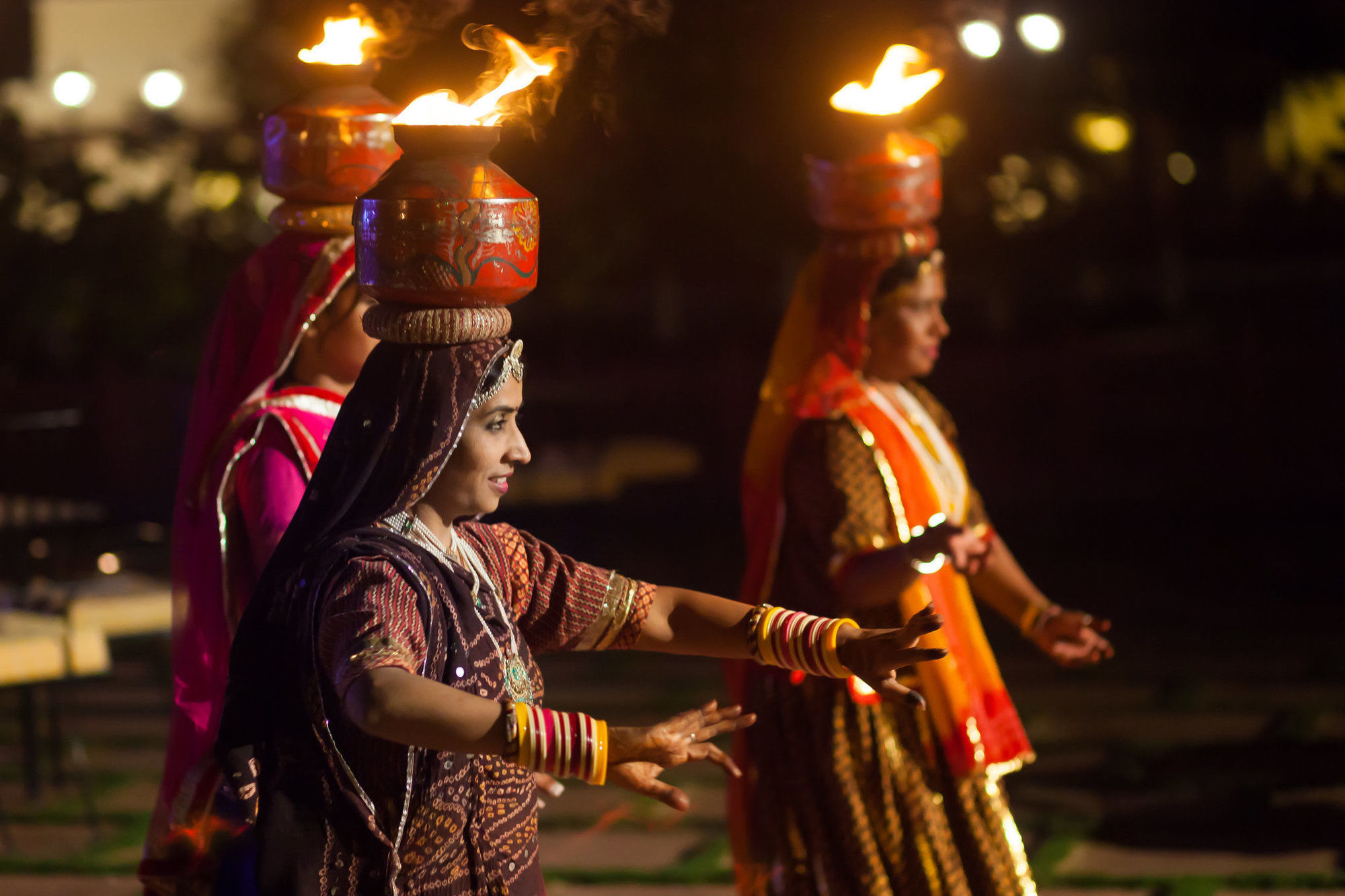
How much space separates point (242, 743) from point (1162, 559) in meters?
9.98

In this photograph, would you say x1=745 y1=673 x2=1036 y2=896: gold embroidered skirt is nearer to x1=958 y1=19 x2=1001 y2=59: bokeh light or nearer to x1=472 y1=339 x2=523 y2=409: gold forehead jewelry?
x1=472 y1=339 x2=523 y2=409: gold forehead jewelry

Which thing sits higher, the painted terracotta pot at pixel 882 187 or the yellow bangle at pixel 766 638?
the painted terracotta pot at pixel 882 187

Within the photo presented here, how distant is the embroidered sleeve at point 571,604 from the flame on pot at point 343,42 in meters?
1.18

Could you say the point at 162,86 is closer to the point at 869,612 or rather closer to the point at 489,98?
the point at 869,612

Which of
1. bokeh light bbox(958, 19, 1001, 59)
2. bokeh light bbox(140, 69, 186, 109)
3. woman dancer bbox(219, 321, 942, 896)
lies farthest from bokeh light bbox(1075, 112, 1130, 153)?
woman dancer bbox(219, 321, 942, 896)

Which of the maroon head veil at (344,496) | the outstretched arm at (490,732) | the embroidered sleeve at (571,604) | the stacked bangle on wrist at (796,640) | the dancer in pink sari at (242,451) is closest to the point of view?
the outstretched arm at (490,732)

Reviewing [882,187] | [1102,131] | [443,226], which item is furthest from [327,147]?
[1102,131]

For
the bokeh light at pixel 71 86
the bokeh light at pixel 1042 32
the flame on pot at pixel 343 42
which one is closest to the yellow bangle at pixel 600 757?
the flame on pot at pixel 343 42

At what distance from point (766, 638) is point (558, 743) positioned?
0.55 metres

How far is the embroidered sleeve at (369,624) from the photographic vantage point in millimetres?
2061

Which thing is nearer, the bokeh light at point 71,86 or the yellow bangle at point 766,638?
the yellow bangle at point 766,638

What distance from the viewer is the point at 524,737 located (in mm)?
2027

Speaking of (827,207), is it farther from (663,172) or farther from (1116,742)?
(663,172)

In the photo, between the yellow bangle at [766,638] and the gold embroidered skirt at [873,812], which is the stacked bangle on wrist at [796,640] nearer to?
the yellow bangle at [766,638]
